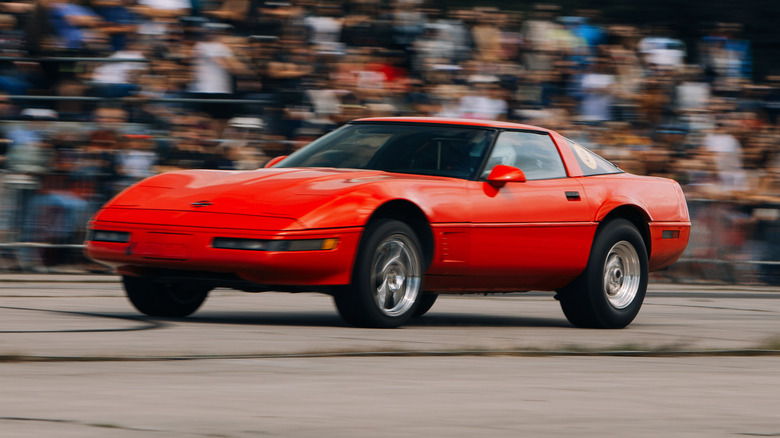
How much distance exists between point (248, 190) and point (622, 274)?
293 centimetres

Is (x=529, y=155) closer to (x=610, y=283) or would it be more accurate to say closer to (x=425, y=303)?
(x=610, y=283)

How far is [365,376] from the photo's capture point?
5.63 m

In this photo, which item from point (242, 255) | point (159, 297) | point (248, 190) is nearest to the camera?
point (242, 255)

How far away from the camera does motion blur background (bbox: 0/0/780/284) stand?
13.0 m

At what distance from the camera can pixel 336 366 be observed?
5938 millimetres

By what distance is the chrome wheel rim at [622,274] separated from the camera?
9.24m

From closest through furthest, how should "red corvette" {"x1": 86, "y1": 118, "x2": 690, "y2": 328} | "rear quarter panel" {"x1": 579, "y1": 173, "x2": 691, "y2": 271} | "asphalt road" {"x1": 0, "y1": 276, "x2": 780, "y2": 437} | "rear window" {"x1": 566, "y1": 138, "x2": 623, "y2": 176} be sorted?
"asphalt road" {"x1": 0, "y1": 276, "x2": 780, "y2": 437}
"red corvette" {"x1": 86, "y1": 118, "x2": 690, "y2": 328}
"rear quarter panel" {"x1": 579, "y1": 173, "x2": 691, "y2": 271}
"rear window" {"x1": 566, "y1": 138, "x2": 623, "y2": 176}

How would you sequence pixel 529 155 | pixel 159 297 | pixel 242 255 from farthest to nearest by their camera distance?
1. pixel 529 155
2. pixel 159 297
3. pixel 242 255

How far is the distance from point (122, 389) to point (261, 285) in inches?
104

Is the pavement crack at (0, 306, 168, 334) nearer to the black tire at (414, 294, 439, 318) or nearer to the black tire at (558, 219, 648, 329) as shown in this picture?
the black tire at (414, 294, 439, 318)

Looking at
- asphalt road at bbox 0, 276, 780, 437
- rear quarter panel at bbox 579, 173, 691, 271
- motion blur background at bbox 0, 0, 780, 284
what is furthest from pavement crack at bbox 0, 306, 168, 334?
motion blur background at bbox 0, 0, 780, 284

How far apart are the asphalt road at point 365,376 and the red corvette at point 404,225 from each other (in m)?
0.28

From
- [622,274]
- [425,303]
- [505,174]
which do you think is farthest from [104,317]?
[622,274]

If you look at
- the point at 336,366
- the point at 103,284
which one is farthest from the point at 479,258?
the point at 103,284
